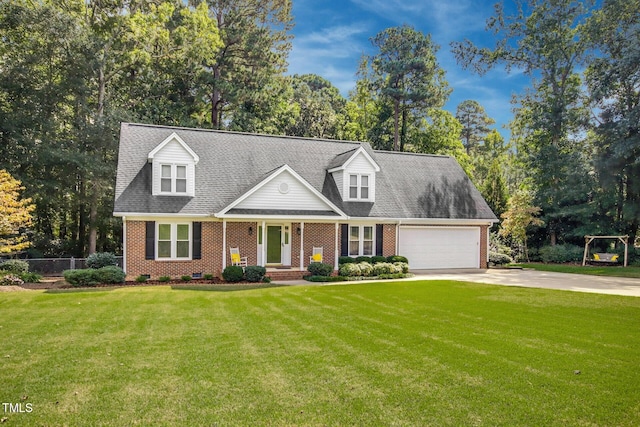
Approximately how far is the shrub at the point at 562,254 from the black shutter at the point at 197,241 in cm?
2311

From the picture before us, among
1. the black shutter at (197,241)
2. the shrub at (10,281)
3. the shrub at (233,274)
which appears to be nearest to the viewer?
the shrub at (10,281)

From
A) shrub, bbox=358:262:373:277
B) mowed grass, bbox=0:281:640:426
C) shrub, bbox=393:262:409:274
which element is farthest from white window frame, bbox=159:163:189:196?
shrub, bbox=393:262:409:274

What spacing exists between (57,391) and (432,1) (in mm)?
21440

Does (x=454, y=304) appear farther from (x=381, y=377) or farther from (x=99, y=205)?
(x=99, y=205)

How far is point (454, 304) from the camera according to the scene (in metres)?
12.3

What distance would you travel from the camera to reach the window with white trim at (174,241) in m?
19.0

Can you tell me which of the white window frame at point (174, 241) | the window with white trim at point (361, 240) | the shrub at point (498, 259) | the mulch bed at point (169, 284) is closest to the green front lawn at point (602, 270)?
the shrub at point (498, 259)

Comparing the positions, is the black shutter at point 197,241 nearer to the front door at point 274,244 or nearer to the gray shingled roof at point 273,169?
the gray shingled roof at point 273,169

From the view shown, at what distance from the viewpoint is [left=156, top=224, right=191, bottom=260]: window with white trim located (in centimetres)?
1903

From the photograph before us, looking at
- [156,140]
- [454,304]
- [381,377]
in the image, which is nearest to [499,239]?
[454,304]

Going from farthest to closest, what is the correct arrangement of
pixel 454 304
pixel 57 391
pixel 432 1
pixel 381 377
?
pixel 432 1 → pixel 454 304 → pixel 381 377 → pixel 57 391

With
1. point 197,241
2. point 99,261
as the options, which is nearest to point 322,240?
point 197,241

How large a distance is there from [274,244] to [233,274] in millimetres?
3753

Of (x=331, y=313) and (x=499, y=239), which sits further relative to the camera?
(x=499, y=239)
